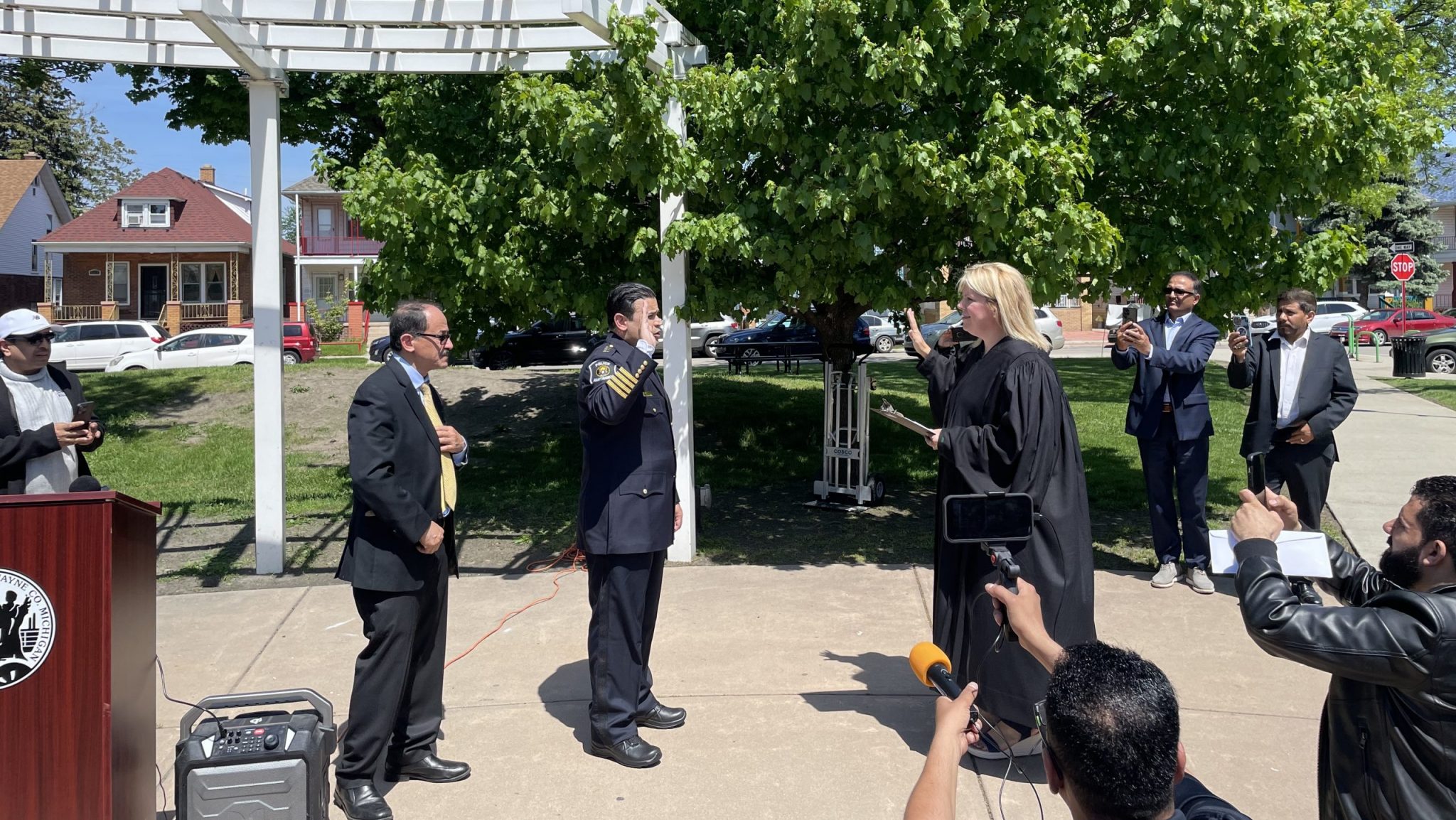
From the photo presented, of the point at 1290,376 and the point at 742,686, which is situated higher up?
the point at 1290,376

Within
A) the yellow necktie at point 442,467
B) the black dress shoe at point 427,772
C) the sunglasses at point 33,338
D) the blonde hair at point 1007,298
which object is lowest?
the black dress shoe at point 427,772

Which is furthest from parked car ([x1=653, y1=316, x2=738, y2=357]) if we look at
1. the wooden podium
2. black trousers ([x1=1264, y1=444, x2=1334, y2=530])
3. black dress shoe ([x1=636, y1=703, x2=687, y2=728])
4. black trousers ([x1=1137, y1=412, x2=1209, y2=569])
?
the wooden podium

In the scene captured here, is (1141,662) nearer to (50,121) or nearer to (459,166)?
(459,166)

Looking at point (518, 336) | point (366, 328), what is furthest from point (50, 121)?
point (518, 336)

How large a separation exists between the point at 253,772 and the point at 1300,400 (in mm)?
5841

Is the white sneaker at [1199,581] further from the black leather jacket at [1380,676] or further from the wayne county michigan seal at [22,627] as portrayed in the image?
the wayne county michigan seal at [22,627]

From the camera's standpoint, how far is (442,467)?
442 cm

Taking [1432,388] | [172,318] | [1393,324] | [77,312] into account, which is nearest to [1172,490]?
[1432,388]

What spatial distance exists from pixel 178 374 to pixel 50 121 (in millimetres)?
39498

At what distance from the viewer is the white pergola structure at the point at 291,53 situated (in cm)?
754

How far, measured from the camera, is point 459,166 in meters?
9.12

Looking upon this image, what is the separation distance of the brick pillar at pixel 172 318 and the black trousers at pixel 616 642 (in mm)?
38352

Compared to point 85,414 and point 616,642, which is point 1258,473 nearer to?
point 616,642

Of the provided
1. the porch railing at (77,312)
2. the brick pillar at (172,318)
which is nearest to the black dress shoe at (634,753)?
the brick pillar at (172,318)
